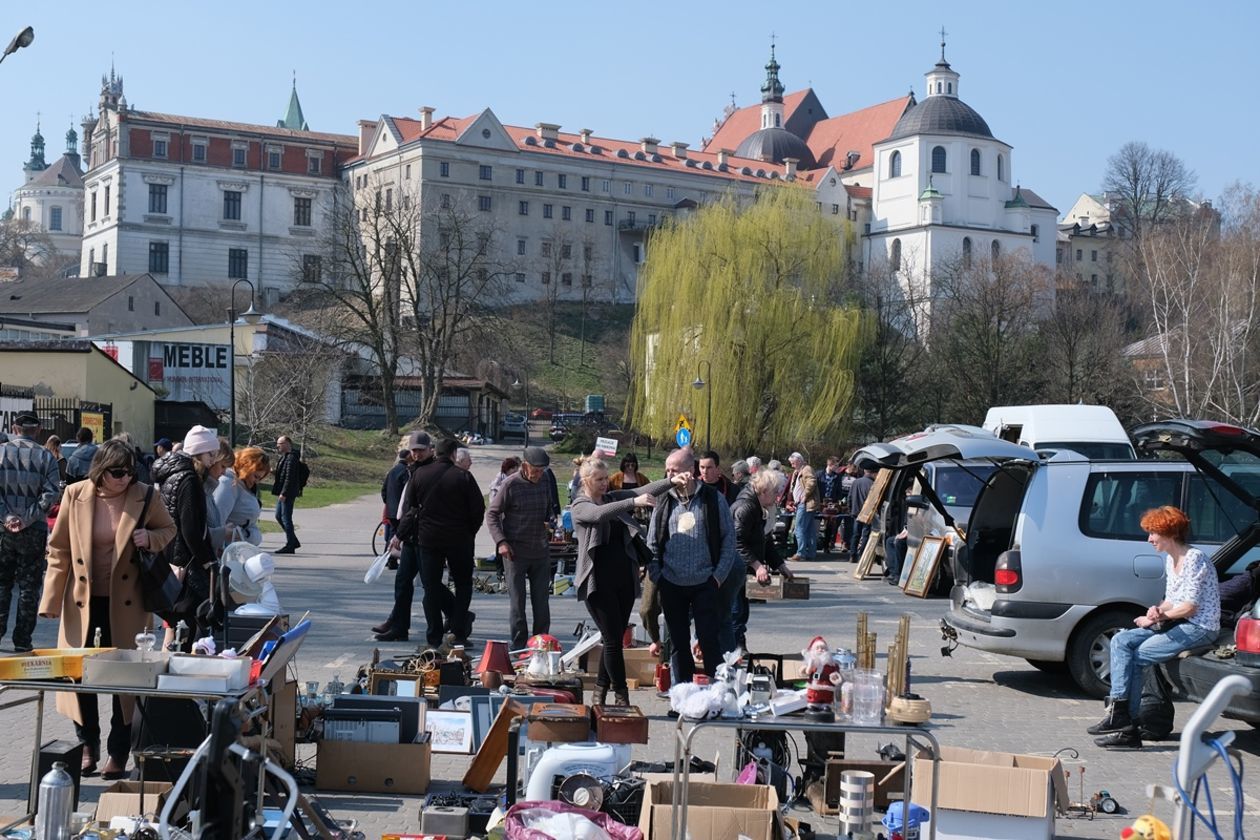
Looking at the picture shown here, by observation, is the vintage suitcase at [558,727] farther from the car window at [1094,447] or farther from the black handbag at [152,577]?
the car window at [1094,447]

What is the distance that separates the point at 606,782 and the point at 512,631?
5314 millimetres

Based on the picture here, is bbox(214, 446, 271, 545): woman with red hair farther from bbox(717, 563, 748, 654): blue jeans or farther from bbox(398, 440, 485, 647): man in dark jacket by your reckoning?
bbox(717, 563, 748, 654): blue jeans

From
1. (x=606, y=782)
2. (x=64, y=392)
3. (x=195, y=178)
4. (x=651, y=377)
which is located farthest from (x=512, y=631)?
(x=195, y=178)

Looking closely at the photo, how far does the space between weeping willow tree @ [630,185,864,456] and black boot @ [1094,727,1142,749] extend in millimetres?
39636

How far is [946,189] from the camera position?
11806 centimetres

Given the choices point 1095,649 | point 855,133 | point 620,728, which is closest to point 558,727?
point 620,728

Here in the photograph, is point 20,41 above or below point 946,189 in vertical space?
below

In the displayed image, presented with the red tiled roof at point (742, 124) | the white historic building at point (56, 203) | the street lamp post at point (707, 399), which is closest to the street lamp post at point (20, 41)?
the street lamp post at point (707, 399)

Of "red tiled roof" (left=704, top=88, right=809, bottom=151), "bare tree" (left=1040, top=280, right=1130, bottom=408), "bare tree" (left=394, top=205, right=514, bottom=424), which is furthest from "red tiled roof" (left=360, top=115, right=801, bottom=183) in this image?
"bare tree" (left=1040, top=280, right=1130, bottom=408)

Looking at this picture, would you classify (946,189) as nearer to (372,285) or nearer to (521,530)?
(372,285)

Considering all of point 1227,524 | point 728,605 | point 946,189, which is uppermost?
point 946,189

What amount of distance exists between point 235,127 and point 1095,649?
115 metres

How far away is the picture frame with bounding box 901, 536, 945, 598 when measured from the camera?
64.4 ft

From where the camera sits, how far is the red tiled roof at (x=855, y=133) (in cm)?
13212
